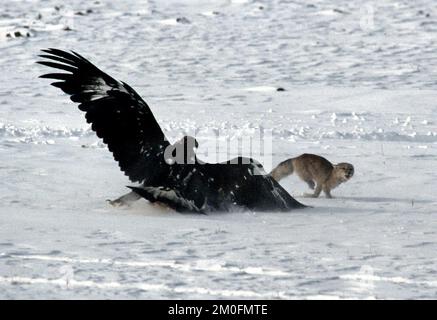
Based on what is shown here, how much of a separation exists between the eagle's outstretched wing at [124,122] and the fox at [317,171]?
164 cm

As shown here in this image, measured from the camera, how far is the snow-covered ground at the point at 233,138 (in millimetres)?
7371

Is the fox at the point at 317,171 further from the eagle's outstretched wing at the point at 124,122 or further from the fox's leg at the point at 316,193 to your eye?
the eagle's outstretched wing at the point at 124,122

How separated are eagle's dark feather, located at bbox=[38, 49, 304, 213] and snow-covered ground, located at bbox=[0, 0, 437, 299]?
0.69 ft

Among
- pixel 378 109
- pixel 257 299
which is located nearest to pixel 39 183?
pixel 257 299

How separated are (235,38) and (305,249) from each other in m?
14.1

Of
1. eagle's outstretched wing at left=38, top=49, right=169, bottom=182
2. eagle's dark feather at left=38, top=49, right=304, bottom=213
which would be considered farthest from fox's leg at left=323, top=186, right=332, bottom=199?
eagle's outstretched wing at left=38, top=49, right=169, bottom=182

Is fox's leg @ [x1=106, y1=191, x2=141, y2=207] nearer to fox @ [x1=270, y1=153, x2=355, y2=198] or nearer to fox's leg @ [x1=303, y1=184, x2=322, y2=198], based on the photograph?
fox @ [x1=270, y1=153, x2=355, y2=198]

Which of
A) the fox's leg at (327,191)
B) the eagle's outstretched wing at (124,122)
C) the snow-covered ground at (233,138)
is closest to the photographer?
the snow-covered ground at (233,138)

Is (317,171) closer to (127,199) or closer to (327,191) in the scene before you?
(327,191)

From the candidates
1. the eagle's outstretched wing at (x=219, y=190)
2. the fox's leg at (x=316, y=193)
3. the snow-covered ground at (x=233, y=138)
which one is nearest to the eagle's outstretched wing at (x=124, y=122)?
the eagle's outstretched wing at (x=219, y=190)

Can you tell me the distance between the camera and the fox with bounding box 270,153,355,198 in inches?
413

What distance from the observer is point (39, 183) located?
10945 mm

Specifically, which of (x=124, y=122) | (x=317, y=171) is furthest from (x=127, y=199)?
(x=317, y=171)

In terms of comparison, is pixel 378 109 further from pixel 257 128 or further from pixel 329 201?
pixel 329 201
